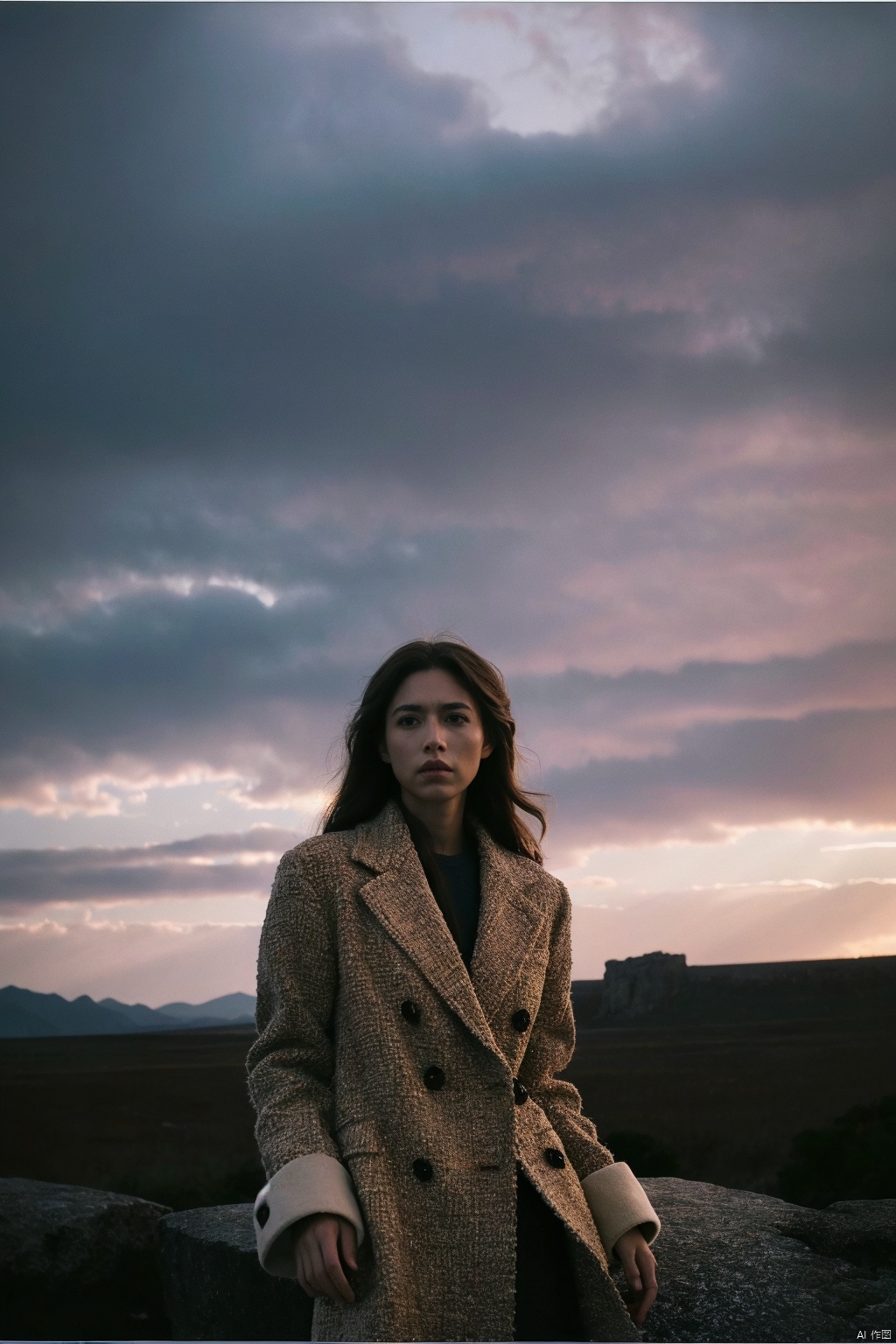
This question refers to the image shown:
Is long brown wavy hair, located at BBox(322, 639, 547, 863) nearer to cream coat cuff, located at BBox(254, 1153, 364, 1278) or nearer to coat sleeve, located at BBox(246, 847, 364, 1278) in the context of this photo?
coat sleeve, located at BBox(246, 847, 364, 1278)

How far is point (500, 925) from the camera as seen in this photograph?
207 centimetres

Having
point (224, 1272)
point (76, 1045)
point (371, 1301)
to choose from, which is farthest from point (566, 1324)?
point (76, 1045)

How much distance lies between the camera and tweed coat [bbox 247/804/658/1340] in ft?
5.75

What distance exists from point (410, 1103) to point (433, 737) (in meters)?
0.66

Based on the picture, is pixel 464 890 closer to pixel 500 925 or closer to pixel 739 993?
pixel 500 925

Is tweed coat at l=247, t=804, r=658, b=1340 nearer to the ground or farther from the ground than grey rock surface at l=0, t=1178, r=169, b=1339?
farther from the ground

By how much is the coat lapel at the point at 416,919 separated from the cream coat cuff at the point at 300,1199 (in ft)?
1.07

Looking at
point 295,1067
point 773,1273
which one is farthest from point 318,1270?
point 773,1273

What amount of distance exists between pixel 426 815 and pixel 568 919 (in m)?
0.36

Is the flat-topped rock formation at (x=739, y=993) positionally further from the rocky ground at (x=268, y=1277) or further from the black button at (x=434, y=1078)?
the black button at (x=434, y=1078)

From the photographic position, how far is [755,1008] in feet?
24.5

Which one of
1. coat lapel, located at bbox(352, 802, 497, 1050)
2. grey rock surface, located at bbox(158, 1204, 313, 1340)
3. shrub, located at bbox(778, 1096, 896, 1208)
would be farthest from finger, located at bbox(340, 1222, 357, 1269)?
shrub, located at bbox(778, 1096, 896, 1208)

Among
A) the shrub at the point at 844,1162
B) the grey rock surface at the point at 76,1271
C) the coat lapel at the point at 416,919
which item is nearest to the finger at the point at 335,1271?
the coat lapel at the point at 416,919

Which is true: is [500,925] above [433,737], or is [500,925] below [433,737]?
below
